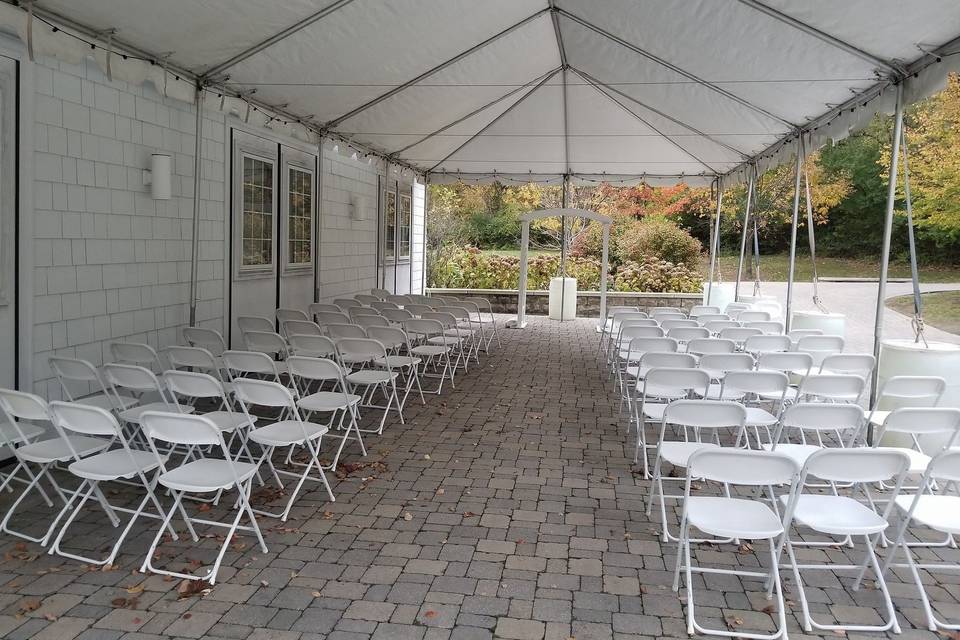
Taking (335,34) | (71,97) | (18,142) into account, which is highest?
(335,34)

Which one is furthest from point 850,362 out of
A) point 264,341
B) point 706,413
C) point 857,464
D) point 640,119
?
point 640,119

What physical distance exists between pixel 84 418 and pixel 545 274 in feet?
51.7

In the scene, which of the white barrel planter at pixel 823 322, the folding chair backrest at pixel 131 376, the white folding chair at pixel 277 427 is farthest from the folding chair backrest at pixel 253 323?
the white barrel planter at pixel 823 322

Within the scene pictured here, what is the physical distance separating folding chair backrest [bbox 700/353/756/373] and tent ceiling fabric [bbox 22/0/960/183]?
2.40 meters

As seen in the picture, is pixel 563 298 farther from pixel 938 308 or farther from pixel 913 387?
pixel 938 308

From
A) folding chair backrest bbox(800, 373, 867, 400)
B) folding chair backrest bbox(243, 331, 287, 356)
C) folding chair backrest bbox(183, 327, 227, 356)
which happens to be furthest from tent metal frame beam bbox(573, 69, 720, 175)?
folding chair backrest bbox(800, 373, 867, 400)

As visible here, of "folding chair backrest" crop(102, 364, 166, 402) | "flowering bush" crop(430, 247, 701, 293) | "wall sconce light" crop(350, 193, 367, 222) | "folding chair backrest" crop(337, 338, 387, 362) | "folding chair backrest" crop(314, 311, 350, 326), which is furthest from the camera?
"flowering bush" crop(430, 247, 701, 293)

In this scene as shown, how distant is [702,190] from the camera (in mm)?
26609

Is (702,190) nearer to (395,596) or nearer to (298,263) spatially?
(298,263)

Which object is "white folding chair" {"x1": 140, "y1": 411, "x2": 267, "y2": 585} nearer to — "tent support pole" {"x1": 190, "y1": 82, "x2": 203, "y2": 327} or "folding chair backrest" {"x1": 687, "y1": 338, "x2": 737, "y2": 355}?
"tent support pole" {"x1": 190, "y1": 82, "x2": 203, "y2": 327}

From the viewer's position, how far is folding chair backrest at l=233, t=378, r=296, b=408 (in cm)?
412

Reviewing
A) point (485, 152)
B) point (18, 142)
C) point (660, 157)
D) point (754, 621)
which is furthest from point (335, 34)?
point (660, 157)

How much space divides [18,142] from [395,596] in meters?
4.00

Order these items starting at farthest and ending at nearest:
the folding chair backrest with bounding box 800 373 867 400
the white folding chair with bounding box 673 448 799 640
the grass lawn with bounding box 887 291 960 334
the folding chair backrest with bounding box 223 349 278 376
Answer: the grass lawn with bounding box 887 291 960 334 < the folding chair backrest with bounding box 223 349 278 376 < the folding chair backrest with bounding box 800 373 867 400 < the white folding chair with bounding box 673 448 799 640
